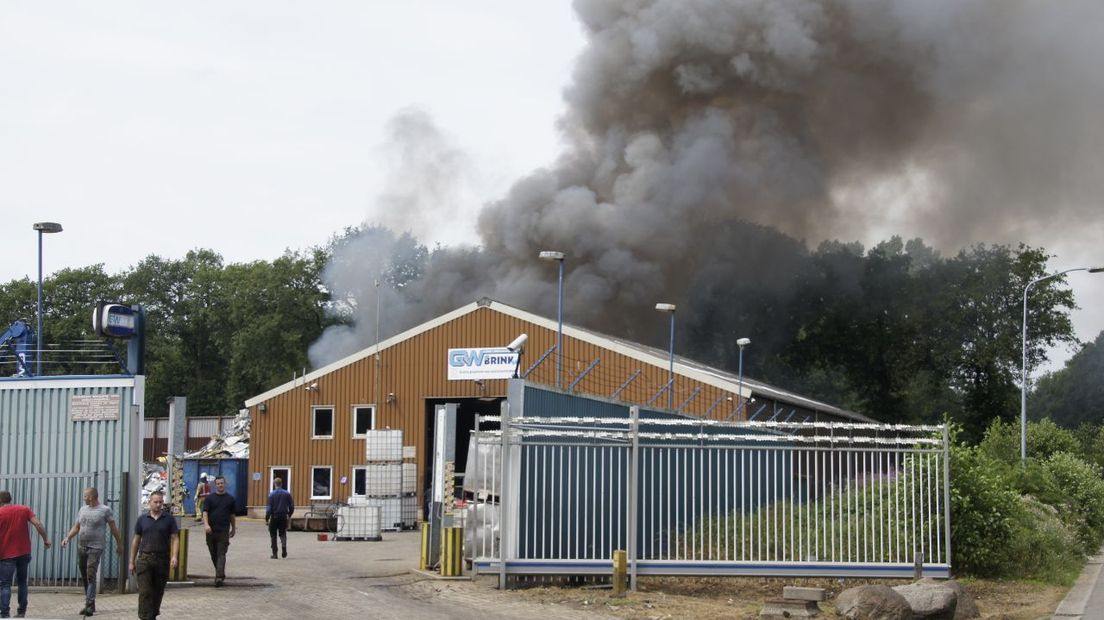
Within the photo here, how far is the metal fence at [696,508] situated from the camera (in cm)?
1622

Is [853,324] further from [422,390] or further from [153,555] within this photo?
[153,555]

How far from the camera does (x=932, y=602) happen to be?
47.9 ft

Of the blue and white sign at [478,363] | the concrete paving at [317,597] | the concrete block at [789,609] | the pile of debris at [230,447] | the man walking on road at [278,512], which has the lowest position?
the concrete paving at [317,597]

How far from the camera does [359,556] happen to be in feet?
78.5

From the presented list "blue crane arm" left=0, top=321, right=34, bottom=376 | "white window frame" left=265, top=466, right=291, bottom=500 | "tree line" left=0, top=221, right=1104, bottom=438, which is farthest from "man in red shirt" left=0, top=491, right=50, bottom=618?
"tree line" left=0, top=221, right=1104, bottom=438

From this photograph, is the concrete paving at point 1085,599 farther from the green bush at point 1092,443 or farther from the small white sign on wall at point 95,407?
the green bush at point 1092,443

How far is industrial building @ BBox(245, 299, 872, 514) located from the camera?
3784 cm

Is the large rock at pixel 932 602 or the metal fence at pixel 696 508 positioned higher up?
the metal fence at pixel 696 508

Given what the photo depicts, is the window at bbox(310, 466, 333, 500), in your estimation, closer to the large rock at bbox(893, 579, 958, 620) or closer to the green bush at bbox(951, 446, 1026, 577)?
the green bush at bbox(951, 446, 1026, 577)

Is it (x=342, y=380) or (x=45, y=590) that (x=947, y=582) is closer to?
(x=45, y=590)

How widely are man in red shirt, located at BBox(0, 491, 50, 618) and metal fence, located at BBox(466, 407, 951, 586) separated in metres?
5.73

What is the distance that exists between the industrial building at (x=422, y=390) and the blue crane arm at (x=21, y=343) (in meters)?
20.0

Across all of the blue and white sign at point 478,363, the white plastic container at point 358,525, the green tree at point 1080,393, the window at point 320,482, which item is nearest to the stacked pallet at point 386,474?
the white plastic container at point 358,525

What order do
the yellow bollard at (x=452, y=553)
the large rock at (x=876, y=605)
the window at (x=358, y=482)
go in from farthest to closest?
the window at (x=358, y=482) < the yellow bollard at (x=452, y=553) < the large rock at (x=876, y=605)
